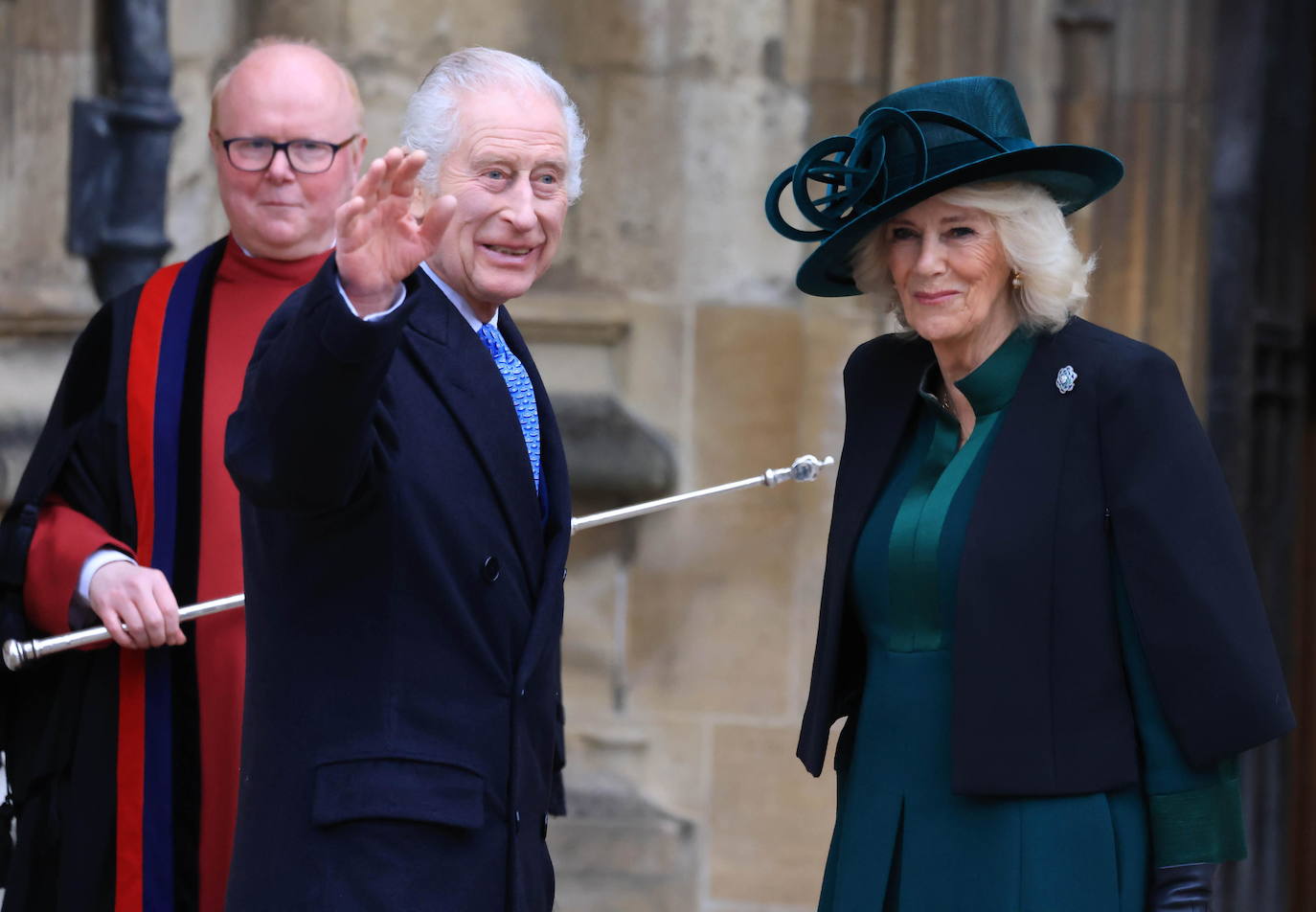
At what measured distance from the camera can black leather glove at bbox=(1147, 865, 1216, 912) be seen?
2.36m

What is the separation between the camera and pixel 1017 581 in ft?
7.98

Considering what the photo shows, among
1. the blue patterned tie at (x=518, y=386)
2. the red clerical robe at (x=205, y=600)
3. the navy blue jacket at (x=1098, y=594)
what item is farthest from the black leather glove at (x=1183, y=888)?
the red clerical robe at (x=205, y=600)

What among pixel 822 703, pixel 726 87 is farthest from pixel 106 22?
pixel 822 703

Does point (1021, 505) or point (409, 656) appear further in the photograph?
point (1021, 505)

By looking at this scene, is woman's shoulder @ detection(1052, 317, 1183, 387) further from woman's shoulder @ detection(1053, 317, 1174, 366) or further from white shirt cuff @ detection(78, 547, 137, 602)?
white shirt cuff @ detection(78, 547, 137, 602)

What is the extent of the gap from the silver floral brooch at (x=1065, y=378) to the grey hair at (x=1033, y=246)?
9 centimetres

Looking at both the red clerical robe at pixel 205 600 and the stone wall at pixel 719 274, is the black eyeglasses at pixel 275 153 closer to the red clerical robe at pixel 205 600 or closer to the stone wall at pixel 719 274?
the red clerical robe at pixel 205 600

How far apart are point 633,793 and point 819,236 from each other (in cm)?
237

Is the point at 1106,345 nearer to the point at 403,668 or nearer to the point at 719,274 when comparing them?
the point at 403,668

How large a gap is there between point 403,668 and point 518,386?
50 centimetres

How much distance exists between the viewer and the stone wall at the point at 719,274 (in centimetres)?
476

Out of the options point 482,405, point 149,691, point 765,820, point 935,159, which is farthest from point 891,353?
point 765,820

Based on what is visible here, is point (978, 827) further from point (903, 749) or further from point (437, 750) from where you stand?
point (437, 750)

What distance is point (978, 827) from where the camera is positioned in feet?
8.07
